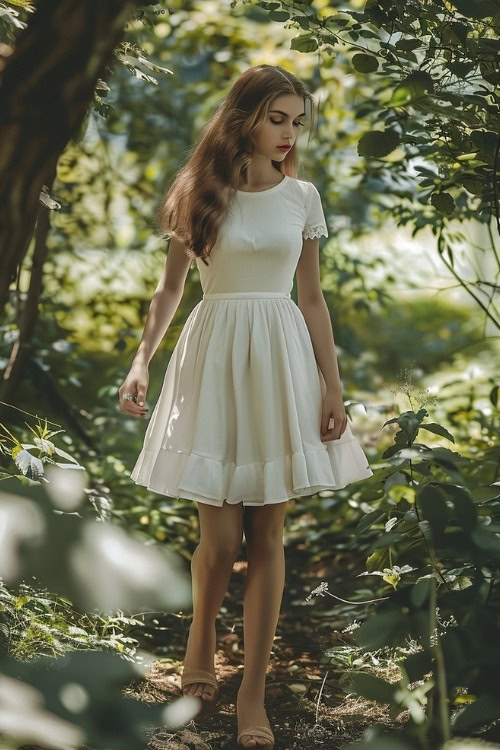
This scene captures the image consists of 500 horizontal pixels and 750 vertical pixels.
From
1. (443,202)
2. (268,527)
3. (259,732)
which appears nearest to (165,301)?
(268,527)

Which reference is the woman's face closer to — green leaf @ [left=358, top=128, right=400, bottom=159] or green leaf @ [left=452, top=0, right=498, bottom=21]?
green leaf @ [left=358, top=128, right=400, bottom=159]

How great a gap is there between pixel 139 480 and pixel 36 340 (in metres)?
1.72

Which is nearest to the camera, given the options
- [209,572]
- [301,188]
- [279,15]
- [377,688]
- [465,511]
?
[377,688]

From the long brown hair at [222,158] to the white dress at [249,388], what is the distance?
1.7 inches

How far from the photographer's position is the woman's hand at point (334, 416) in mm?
2141

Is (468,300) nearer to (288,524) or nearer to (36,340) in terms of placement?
(288,524)

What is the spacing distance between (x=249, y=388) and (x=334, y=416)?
23cm

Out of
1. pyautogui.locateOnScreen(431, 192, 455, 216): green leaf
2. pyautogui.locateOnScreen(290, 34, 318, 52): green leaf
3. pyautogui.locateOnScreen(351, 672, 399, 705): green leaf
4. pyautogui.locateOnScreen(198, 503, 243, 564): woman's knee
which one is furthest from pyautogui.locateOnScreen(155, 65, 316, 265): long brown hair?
pyautogui.locateOnScreen(351, 672, 399, 705): green leaf

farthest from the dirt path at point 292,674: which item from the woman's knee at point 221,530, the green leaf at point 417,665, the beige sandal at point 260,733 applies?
the woman's knee at point 221,530

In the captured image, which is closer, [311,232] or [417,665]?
[417,665]

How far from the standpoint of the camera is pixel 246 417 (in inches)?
81.7

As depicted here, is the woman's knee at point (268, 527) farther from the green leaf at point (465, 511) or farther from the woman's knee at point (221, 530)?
the green leaf at point (465, 511)

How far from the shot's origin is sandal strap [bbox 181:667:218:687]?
7.16 feet

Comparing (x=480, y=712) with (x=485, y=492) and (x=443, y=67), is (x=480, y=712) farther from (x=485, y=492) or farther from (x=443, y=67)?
(x=443, y=67)
